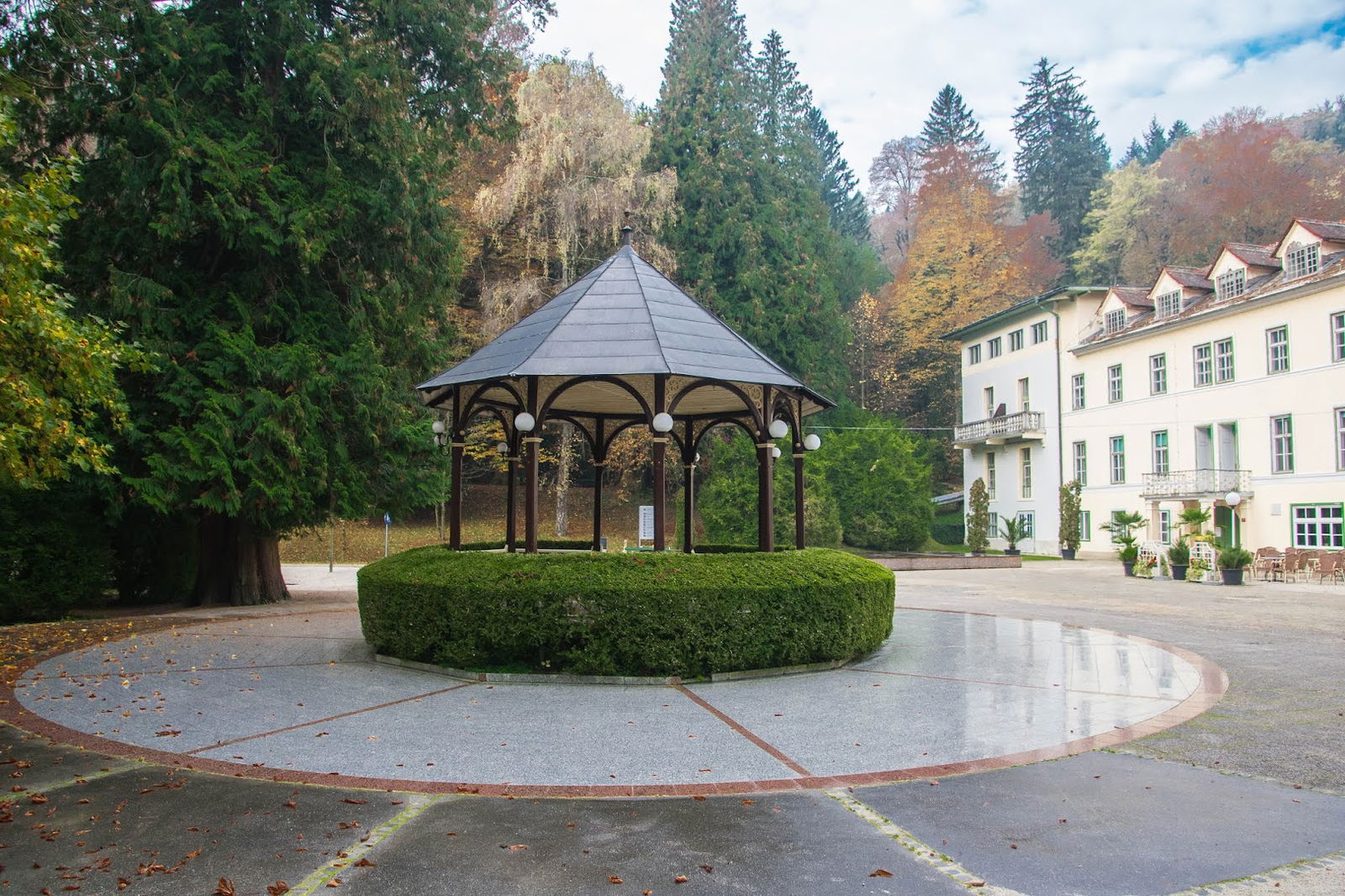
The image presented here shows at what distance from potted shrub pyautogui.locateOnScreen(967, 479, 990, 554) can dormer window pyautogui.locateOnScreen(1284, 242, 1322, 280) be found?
44.2ft

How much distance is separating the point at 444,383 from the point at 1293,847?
9.30 metres

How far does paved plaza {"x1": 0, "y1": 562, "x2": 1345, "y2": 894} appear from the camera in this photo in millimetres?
4004

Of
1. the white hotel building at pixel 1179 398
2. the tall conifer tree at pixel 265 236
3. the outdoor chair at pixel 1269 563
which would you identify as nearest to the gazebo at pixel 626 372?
the tall conifer tree at pixel 265 236

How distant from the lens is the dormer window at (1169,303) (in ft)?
110

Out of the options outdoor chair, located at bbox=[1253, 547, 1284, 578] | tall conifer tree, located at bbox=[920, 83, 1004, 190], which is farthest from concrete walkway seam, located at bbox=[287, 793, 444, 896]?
tall conifer tree, located at bbox=[920, 83, 1004, 190]

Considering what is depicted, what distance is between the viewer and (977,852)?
4.22 m

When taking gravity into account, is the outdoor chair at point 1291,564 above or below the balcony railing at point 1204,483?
below

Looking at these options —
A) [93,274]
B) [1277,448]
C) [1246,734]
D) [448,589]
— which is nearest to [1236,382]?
[1277,448]

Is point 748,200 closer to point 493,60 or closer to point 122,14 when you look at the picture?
point 493,60

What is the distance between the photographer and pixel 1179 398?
32.9 meters

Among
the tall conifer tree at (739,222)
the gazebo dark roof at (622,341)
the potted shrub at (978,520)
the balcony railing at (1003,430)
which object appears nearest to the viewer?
the gazebo dark roof at (622,341)

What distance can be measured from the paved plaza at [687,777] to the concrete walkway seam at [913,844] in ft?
0.06

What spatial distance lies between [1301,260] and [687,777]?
31.5 meters

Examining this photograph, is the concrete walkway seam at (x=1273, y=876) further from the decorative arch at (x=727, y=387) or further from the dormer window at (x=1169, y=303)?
the dormer window at (x=1169, y=303)
